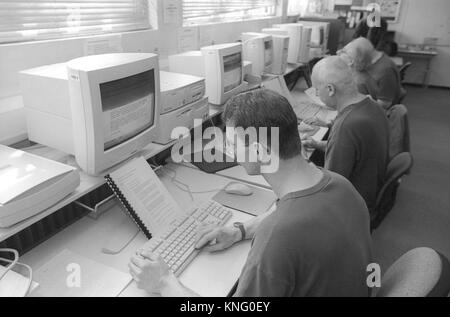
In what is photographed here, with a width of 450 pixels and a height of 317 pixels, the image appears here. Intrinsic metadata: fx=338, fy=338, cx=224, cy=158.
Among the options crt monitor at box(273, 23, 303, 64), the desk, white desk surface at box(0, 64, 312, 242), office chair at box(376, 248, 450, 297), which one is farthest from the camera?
the desk

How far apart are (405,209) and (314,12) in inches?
144

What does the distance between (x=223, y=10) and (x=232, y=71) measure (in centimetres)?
123

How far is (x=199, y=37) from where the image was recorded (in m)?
2.54

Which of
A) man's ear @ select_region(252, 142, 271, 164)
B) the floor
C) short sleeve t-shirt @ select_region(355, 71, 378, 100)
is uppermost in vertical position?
man's ear @ select_region(252, 142, 271, 164)

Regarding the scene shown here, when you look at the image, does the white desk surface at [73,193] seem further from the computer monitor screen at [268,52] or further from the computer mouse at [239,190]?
the computer monitor screen at [268,52]

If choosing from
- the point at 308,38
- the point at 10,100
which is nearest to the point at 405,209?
the point at 308,38

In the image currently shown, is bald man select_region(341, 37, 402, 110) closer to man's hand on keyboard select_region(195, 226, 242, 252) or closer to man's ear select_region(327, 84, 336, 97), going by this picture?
man's ear select_region(327, 84, 336, 97)

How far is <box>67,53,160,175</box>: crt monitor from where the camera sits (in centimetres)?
103

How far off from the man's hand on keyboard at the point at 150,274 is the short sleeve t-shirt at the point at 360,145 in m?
→ 1.01

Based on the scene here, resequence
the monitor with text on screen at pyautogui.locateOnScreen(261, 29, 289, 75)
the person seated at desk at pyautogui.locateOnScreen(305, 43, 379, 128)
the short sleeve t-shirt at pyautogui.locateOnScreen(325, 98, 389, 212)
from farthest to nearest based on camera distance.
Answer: the person seated at desk at pyautogui.locateOnScreen(305, 43, 379, 128)
the monitor with text on screen at pyautogui.locateOnScreen(261, 29, 289, 75)
the short sleeve t-shirt at pyautogui.locateOnScreen(325, 98, 389, 212)

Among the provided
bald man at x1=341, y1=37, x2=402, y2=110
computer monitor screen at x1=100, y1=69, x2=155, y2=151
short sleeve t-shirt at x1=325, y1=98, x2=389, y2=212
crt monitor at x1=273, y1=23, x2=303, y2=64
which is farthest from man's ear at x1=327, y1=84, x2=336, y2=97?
crt monitor at x1=273, y1=23, x2=303, y2=64

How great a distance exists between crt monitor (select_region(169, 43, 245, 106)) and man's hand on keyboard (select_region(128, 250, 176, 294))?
1.17 m

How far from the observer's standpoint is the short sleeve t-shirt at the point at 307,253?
80 cm

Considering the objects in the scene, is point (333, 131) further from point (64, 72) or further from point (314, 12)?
point (314, 12)
